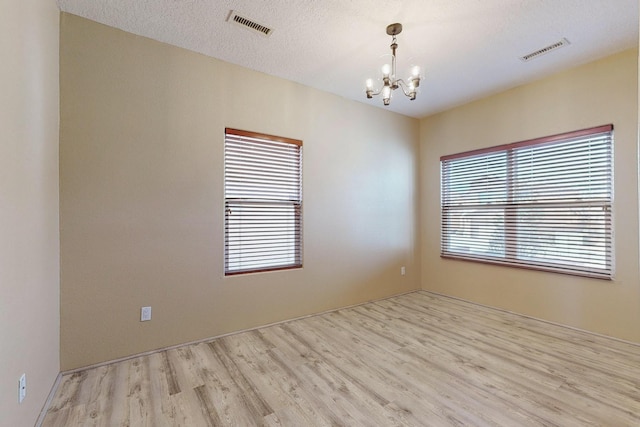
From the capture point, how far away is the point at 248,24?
8.11 ft

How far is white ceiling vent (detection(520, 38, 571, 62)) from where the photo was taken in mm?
2695

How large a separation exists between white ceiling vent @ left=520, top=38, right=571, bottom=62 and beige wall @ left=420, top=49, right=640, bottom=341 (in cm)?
62

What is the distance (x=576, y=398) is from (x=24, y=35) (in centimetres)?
411

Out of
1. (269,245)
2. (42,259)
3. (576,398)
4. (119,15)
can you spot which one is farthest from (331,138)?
(576,398)

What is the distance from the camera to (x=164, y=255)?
2.68 meters

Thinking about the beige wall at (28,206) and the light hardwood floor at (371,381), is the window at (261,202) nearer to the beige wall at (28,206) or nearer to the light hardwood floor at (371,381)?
the light hardwood floor at (371,381)

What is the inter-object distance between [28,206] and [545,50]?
4.40 meters

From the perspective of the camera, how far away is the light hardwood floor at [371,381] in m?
1.80

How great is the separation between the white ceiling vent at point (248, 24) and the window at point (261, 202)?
3.22 feet

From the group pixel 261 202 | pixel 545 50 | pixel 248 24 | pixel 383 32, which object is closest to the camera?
pixel 248 24

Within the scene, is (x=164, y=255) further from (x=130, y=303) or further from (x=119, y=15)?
(x=119, y=15)

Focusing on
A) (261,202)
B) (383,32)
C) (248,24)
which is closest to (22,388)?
(261,202)

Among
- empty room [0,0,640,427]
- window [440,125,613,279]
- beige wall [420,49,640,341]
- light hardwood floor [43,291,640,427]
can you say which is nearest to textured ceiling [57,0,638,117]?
empty room [0,0,640,427]

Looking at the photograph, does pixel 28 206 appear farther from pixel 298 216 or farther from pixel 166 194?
pixel 298 216
